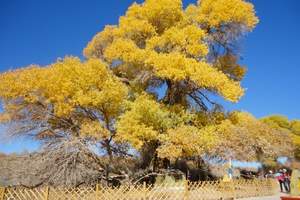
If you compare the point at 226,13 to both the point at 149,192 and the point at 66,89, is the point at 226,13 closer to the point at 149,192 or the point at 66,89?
the point at 66,89

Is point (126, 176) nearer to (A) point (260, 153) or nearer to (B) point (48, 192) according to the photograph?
(B) point (48, 192)

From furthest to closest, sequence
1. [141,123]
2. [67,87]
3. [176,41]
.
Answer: [176,41], [141,123], [67,87]

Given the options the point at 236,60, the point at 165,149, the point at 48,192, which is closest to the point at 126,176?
the point at 165,149

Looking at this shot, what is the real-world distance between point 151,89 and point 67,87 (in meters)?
6.10

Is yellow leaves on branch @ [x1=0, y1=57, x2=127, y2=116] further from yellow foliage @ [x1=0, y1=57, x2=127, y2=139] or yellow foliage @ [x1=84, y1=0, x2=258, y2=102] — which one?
yellow foliage @ [x1=84, y1=0, x2=258, y2=102]

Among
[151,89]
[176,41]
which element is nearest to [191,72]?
[176,41]

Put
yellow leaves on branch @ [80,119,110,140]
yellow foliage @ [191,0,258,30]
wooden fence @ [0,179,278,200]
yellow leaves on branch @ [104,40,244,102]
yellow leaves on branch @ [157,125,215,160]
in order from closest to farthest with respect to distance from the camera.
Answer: wooden fence @ [0,179,278,200] < yellow leaves on branch @ [157,125,215,160] < yellow leaves on branch @ [80,119,110,140] < yellow leaves on branch @ [104,40,244,102] < yellow foliage @ [191,0,258,30]

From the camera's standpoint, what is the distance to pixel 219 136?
1781 centimetres

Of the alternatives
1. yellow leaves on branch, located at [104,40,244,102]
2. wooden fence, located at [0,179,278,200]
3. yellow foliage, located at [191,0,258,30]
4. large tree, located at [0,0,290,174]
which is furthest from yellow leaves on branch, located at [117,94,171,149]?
yellow foliage, located at [191,0,258,30]

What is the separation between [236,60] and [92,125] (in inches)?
374

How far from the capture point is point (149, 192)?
13.7 metres

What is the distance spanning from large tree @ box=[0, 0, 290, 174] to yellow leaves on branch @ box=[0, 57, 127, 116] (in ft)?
0.15

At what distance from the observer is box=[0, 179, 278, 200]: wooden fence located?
11672 mm

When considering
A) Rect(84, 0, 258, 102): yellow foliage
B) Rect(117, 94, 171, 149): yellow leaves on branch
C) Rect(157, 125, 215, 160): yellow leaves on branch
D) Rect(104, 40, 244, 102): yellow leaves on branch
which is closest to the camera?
Rect(157, 125, 215, 160): yellow leaves on branch
